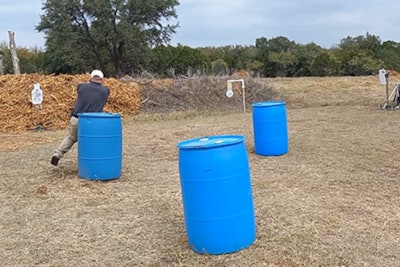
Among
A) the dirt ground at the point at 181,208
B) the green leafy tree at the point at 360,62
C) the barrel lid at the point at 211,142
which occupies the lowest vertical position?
the dirt ground at the point at 181,208

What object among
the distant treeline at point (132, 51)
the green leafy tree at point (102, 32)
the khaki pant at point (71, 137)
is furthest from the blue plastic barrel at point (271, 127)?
the green leafy tree at point (102, 32)

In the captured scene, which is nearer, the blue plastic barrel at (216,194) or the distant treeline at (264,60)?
the blue plastic barrel at (216,194)

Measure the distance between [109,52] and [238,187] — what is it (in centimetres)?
3266

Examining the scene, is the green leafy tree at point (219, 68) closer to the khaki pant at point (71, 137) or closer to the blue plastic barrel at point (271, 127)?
the blue plastic barrel at point (271, 127)

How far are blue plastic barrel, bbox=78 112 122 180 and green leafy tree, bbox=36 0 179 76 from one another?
27064mm

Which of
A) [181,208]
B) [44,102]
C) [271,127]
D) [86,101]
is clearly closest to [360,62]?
[44,102]

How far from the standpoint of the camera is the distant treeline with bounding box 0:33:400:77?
3434cm

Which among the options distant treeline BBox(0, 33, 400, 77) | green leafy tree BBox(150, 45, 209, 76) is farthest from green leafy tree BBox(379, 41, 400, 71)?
green leafy tree BBox(150, 45, 209, 76)

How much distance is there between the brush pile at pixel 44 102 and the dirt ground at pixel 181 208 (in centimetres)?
359

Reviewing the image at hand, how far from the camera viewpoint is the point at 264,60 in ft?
134

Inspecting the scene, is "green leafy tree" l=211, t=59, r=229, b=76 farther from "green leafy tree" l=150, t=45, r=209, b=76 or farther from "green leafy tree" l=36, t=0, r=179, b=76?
"green leafy tree" l=36, t=0, r=179, b=76

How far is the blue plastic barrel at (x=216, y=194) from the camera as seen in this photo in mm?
3498

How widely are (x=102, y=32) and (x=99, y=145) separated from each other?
92.7ft

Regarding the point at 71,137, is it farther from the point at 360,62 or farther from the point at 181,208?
the point at 360,62
